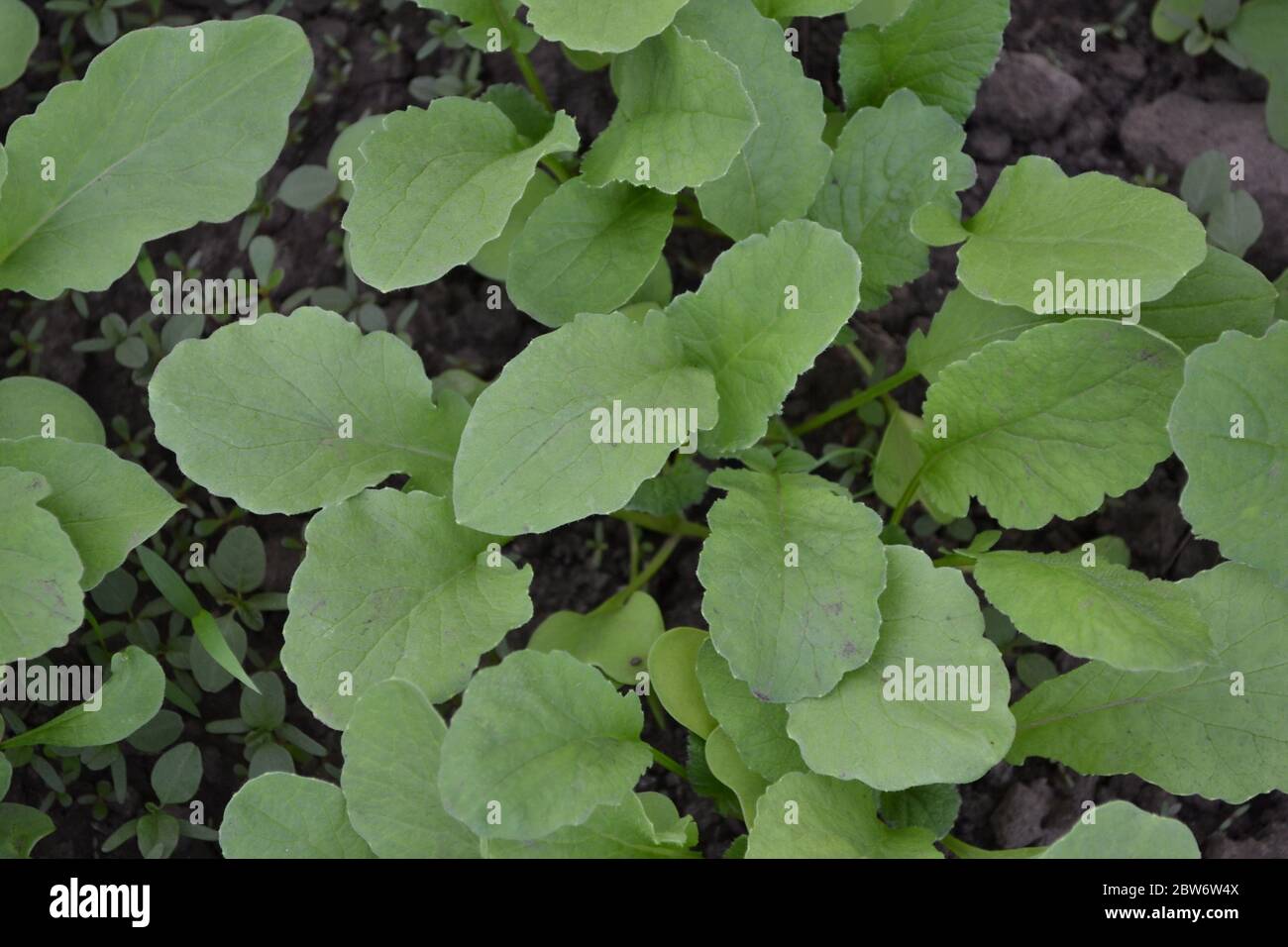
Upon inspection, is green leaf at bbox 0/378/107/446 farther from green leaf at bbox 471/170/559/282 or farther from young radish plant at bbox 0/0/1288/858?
green leaf at bbox 471/170/559/282

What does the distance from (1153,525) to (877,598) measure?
571mm

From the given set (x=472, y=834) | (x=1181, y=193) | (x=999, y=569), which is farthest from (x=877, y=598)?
(x=1181, y=193)

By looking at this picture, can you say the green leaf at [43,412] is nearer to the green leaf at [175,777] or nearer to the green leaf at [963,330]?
the green leaf at [175,777]

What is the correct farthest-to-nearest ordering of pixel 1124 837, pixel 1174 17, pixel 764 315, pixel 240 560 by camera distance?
pixel 1174 17, pixel 240 560, pixel 764 315, pixel 1124 837

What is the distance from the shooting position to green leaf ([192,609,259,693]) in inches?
59.1

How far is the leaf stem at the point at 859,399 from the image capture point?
60.8 inches

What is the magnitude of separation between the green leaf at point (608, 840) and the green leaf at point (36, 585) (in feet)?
1.76

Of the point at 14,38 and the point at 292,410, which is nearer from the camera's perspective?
the point at 292,410

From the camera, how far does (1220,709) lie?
4.35 feet

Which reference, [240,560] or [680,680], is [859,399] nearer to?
[680,680]

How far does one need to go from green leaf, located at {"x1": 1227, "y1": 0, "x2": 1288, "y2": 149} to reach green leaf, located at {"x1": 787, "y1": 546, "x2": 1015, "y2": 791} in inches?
35.7

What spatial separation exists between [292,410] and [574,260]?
1.19 feet

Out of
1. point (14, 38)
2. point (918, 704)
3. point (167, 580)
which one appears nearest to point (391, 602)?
point (167, 580)

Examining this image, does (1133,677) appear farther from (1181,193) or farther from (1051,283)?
(1181,193)
